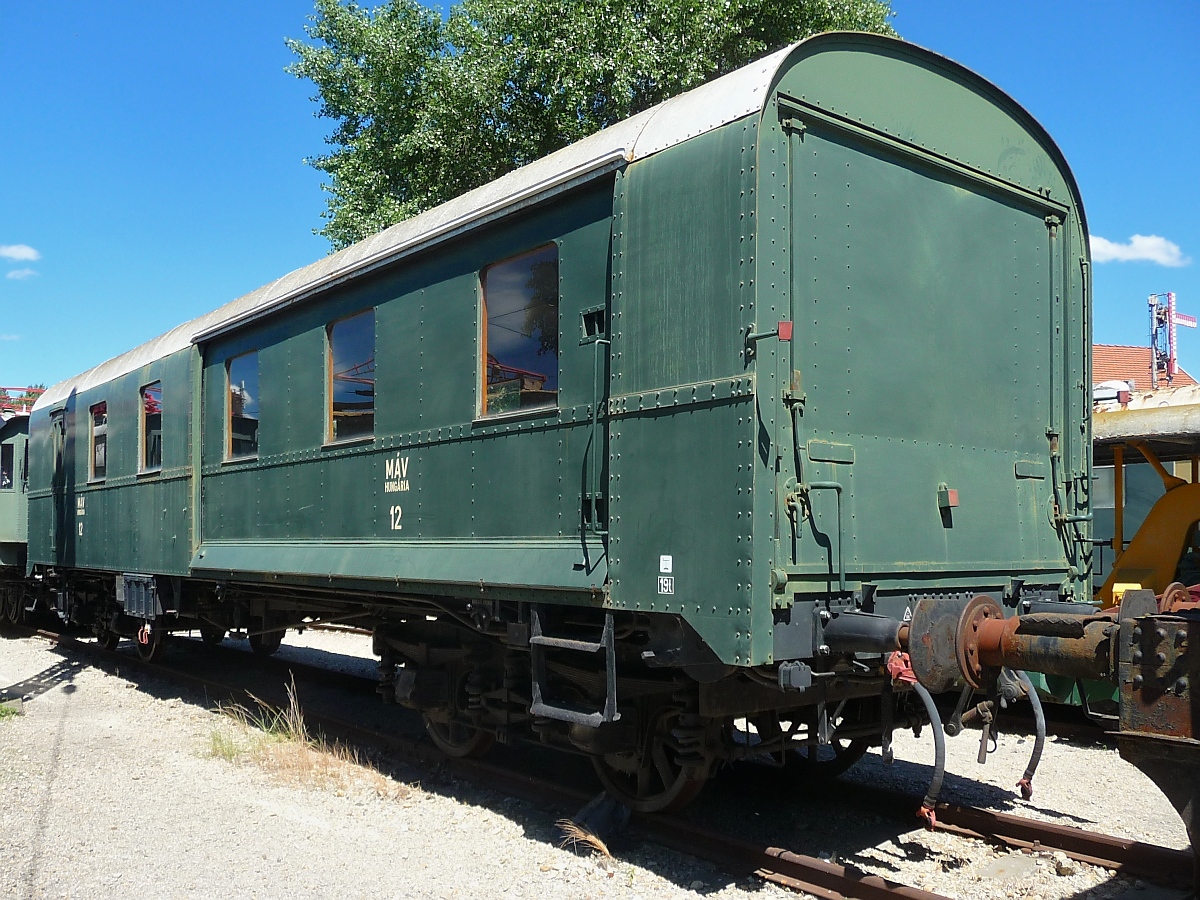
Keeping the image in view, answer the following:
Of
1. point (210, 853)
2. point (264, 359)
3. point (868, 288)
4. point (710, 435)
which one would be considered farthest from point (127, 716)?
point (868, 288)

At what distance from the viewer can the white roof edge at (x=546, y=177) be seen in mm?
4605

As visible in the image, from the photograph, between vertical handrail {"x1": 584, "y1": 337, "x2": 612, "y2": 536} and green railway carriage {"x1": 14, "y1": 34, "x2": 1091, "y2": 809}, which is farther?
vertical handrail {"x1": 584, "y1": 337, "x2": 612, "y2": 536}

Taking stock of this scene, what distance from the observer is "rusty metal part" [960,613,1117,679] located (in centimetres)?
356

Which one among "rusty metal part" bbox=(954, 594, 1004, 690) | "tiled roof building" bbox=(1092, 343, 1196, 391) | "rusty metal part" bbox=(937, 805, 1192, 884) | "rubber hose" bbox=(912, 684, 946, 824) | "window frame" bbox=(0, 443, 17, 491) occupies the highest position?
"tiled roof building" bbox=(1092, 343, 1196, 391)

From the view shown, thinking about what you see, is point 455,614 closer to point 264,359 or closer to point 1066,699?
point 264,359

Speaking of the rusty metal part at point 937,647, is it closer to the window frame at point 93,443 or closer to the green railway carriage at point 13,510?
the window frame at point 93,443

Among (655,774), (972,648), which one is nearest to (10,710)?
(655,774)

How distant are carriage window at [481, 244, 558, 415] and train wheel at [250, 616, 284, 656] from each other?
465 cm

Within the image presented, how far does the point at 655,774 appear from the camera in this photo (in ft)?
19.0

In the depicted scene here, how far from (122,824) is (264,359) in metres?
3.75

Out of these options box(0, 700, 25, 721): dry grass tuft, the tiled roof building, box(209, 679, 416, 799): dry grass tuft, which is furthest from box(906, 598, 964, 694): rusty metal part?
the tiled roof building

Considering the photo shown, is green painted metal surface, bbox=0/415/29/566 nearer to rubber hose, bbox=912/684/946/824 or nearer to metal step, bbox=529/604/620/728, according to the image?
metal step, bbox=529/604/620/728

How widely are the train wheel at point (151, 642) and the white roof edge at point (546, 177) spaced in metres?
4.25

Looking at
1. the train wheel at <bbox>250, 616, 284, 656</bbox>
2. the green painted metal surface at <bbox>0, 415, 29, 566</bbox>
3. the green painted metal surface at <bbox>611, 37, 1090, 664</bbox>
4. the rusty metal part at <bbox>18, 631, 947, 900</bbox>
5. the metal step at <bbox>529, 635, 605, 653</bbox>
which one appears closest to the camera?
the green painted metal surface at <bbox>611, 37, 1090, 664</bbox>
